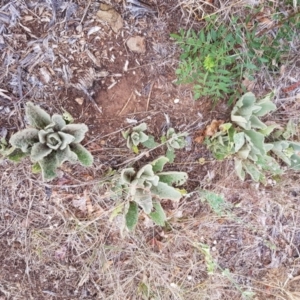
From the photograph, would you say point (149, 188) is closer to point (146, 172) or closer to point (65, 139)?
point (146, 172)

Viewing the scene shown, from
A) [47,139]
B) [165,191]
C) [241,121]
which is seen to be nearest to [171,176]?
[165,191]

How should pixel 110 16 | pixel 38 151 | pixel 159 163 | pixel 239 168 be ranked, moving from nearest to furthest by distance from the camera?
pixel 38 151 < pixel 110 16 < pixel 159 163 < pixel 239 168

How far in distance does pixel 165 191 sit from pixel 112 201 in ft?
1.04

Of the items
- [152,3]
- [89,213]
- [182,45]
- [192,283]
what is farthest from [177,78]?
[192,283]

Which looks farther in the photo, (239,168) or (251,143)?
(239,168)

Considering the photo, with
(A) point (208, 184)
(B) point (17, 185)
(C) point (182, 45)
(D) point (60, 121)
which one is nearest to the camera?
(D) point (60, 121)

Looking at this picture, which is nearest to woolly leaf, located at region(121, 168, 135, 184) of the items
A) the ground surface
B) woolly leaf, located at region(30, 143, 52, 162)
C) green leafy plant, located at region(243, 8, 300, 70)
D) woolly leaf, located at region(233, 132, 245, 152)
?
the ground surface

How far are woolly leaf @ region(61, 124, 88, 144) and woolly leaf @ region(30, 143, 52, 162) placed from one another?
0.39 ft

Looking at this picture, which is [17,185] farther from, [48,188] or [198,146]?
[198,146]

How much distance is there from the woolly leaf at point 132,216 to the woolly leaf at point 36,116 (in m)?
0.64

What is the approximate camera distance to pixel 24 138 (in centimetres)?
200

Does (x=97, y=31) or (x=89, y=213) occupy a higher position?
(x=97, y=31)

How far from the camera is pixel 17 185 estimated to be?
2312 millimetres

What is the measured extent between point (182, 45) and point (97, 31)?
1.41 ft
